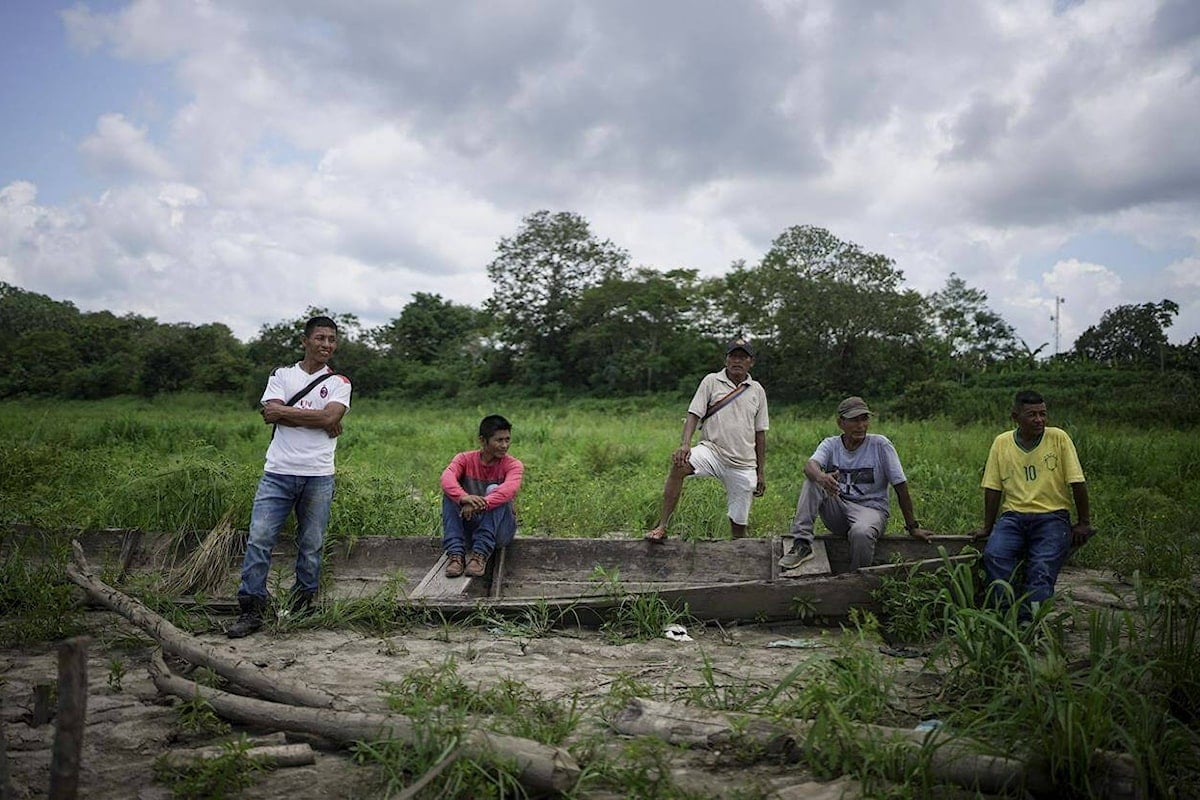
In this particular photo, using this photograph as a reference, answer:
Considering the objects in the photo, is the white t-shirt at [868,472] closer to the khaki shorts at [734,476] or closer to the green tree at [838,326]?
the khaki shorts at [734,476]

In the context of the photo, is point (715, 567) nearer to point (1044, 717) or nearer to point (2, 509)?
point (1044, 717)

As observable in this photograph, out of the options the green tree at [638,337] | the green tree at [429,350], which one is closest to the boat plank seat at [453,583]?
the green tree at [638,337]

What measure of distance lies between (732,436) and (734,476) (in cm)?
28

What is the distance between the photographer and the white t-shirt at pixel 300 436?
442cm

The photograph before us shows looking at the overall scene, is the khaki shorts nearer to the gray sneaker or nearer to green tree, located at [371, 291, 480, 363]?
the gray sneaker

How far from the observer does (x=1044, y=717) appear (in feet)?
8.41

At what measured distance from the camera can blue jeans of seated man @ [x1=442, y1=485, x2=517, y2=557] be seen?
505 centimetres

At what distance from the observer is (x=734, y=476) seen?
5.52m

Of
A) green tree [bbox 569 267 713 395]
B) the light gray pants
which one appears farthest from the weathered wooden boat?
green tree [bbox 569 267 713 395]

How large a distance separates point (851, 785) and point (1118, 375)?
23.4 metres

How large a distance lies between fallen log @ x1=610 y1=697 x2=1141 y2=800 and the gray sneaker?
6.34 ft

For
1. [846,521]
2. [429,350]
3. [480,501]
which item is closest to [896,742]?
[846,521]

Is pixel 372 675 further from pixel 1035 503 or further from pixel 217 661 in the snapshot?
pixel 1035 503

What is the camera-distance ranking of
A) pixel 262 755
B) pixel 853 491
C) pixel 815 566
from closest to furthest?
pixel 262 755 → pixel 815 566 → pixel 853 491
